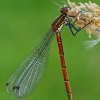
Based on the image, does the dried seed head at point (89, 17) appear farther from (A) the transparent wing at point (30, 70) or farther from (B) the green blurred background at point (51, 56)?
(B) the green blurred background at point (51, 56)

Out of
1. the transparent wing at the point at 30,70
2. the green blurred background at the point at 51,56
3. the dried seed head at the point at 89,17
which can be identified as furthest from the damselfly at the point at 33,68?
the green blurred background at the point at 51,56

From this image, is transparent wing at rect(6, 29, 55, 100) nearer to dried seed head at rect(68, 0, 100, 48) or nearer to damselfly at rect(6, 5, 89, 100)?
Answer: damselfly at rect(6, 5, 89, 100)

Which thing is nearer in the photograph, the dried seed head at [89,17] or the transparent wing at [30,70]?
the dried seed head at [89,17]

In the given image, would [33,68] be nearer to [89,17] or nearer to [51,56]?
[89,17]

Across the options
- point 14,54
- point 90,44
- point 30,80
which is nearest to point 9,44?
point 14,54

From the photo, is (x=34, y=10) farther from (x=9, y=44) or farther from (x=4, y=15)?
→ (x=9, y=44)

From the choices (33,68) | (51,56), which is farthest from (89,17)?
(51,56)
